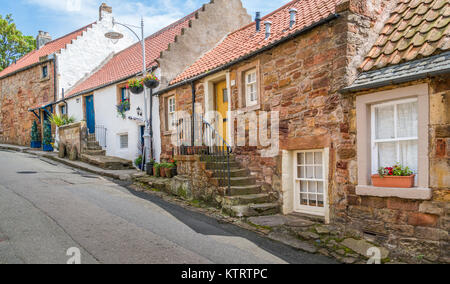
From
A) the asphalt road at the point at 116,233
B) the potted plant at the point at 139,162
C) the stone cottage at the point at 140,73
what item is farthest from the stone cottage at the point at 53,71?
the asphalt road at the point at 116,233

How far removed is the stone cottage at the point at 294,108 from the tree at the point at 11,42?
2642cm

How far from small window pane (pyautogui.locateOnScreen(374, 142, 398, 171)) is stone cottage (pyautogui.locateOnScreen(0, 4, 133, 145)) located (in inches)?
746

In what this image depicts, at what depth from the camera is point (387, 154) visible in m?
6.11

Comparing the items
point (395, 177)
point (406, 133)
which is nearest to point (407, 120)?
point (406, 133)

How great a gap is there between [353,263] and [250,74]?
5587 millimetres

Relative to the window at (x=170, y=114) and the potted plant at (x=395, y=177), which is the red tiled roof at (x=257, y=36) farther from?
the potted plant at (x=395, y=177)

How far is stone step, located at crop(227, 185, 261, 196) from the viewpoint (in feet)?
27.1

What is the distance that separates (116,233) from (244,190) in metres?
3.33

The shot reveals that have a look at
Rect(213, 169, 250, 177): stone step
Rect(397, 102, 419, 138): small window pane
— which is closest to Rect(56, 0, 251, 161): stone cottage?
Rect(213, 169, 250, 177): stone step

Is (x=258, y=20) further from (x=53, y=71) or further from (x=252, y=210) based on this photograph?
(x=53, y=71)

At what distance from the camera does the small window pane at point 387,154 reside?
6012 mm

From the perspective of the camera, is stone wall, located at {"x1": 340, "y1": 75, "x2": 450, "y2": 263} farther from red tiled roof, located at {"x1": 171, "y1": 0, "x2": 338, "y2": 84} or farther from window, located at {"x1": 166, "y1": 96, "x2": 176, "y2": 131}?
window, located at {"x1": 166, "y1": 96, "x2": 176, "y2": 131}

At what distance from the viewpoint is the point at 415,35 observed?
6.10m

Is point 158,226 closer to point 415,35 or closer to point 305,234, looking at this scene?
point 305,234
